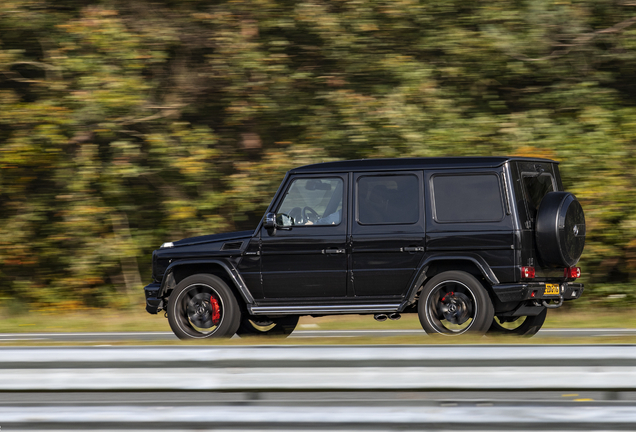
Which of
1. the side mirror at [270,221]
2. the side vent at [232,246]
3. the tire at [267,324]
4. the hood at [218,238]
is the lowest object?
the tire at [267,324]

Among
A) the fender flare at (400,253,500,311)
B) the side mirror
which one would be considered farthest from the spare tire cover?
the side mirror

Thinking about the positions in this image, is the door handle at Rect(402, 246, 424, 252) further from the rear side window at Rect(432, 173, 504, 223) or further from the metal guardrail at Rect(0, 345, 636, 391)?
the metal guardrail at Rect(0, 345, 636, 391)

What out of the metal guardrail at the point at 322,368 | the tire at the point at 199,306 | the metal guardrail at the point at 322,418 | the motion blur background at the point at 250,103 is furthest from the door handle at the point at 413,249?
the motion blur background at the point at 250,103

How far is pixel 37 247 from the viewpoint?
52.2 ft

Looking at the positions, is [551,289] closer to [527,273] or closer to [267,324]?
[527,273]

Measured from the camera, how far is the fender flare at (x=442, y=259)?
8062 mm

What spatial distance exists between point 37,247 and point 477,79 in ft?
27.8

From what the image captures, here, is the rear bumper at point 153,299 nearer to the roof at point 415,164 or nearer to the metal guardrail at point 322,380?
the roof at point 415,164

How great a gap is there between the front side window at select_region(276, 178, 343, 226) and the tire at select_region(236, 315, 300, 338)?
4.50ft

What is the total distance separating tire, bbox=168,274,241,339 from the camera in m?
8.70

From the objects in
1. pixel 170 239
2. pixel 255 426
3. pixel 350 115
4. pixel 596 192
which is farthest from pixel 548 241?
pixel 170 239

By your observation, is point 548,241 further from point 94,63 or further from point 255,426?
point 94,63

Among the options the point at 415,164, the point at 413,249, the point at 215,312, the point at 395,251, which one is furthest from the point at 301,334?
the point at 415,164

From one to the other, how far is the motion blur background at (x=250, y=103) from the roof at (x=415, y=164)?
538 cm
